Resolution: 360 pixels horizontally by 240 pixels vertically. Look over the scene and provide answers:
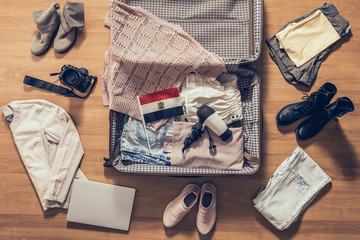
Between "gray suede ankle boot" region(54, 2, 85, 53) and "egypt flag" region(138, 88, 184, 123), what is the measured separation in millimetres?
498

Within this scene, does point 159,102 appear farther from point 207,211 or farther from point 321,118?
point 321,118

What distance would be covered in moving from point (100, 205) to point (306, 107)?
1.11m

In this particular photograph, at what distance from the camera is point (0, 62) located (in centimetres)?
135

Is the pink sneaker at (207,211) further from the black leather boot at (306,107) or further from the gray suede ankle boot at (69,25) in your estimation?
the gray suede ankle boot at (69,25)

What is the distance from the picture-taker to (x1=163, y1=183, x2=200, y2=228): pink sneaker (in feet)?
4.05

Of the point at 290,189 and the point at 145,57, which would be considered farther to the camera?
the point at 290,189

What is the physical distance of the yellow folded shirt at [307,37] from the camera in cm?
132

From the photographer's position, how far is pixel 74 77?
124cm

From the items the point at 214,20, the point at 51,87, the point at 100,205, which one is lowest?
the point at 100,205

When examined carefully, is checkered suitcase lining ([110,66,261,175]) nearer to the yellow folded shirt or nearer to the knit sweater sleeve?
the knit sweater sleeve

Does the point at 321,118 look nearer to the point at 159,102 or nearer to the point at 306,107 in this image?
the point at 306,107

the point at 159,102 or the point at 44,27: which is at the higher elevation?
the point at 44,27

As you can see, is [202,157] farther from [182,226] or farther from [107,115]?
[107,115]

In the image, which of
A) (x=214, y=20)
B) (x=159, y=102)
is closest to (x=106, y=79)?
(x=159, y=102)
